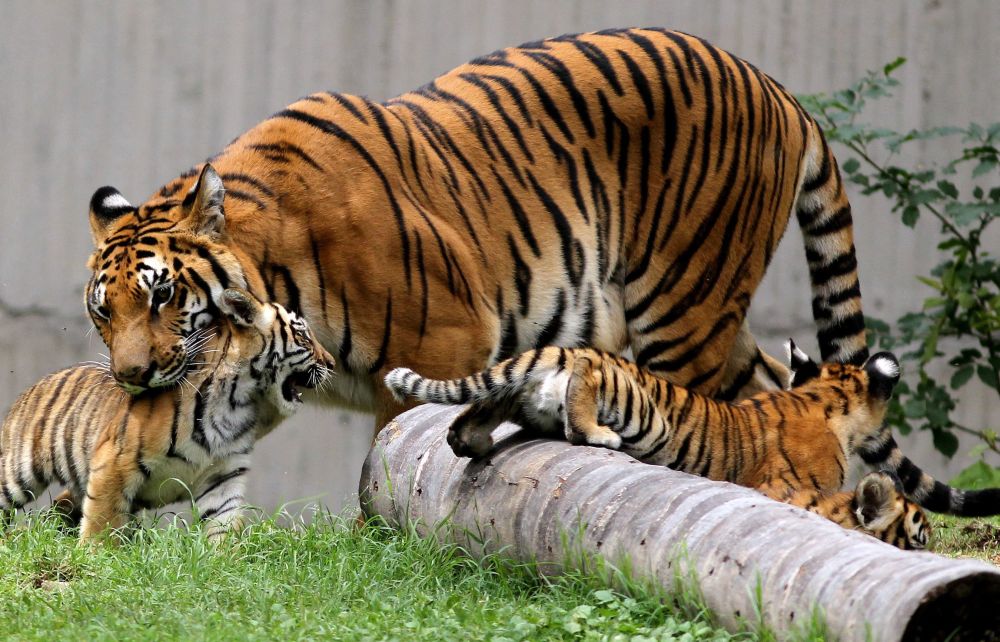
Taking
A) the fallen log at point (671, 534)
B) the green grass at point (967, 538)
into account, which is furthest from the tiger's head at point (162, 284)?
the green grass at point (967, 538)

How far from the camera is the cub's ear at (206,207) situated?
441 centimetres

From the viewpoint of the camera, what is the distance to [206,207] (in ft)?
14.6

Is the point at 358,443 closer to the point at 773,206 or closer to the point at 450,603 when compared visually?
the point at 773,206

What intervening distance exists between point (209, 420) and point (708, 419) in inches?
62.6

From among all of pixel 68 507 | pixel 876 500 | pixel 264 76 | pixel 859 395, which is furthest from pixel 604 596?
pixel 264 76

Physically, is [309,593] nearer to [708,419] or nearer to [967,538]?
[708,419]

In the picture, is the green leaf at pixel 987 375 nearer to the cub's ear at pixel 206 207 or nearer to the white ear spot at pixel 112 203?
the cub's ear at pixel 206 207

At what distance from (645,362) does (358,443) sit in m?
3.08

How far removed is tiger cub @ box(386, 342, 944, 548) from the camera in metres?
3.89

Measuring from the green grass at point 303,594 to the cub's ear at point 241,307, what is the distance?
66 cm

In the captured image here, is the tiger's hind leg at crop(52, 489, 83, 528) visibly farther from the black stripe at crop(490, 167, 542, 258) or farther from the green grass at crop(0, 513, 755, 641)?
the black stripe at crop(490, 167, 542, 258)

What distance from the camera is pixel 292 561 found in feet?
13.1

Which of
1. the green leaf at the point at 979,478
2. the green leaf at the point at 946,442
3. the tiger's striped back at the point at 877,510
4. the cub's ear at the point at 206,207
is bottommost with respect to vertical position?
the green leaf at the point at 979,478

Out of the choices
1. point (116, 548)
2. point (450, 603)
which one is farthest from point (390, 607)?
point (116, 548)
